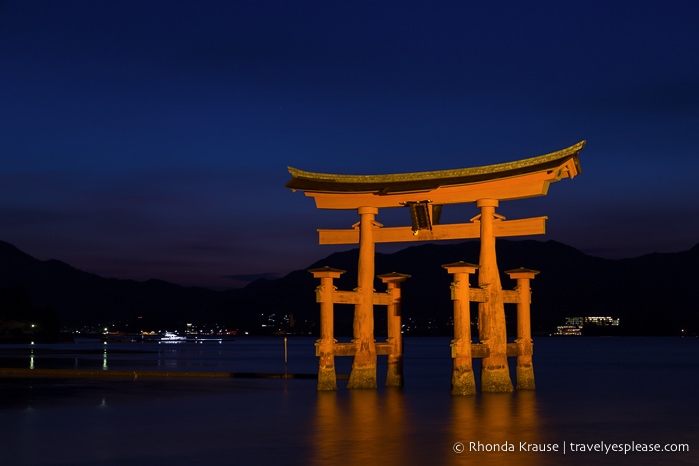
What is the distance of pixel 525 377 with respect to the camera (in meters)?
28.0

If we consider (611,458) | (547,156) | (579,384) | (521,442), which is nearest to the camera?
(611,458)

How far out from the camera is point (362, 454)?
1534cm

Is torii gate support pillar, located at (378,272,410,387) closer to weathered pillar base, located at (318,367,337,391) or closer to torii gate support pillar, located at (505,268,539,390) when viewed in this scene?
weathered pillar base, located at (318,367,337,391)

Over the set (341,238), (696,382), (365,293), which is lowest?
(696,382)

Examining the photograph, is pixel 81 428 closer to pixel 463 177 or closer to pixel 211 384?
pixel 463 177

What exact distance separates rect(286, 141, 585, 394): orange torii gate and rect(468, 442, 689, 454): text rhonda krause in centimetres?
752

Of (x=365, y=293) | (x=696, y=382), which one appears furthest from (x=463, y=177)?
(x=696, y=382)

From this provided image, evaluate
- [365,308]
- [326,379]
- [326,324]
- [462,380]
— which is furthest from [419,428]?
[326,379]

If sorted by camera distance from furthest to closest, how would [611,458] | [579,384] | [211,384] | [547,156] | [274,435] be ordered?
[579,384]
[211,384]
[547,156]
[274,435]
[611,458]

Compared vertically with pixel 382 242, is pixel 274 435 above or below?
below

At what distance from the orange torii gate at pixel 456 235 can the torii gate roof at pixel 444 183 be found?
0.09ft

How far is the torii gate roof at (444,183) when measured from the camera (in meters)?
24.0

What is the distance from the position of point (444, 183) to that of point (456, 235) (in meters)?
2.02

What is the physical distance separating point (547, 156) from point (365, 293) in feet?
21.4
